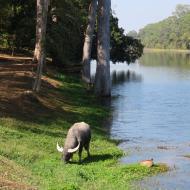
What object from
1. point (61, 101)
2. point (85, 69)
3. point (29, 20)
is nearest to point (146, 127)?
point (61, 101)

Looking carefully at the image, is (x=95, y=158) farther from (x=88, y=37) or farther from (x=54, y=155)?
(x=88, y=37)

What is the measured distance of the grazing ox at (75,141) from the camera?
18.4 metres

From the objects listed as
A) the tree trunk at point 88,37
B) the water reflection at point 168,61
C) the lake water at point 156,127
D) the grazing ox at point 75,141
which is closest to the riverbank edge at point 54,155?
the grazing ox at point 75,141

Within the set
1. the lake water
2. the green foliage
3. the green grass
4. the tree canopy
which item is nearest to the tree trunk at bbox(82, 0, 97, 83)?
the tree canopy

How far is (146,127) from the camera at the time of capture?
29.0 meters

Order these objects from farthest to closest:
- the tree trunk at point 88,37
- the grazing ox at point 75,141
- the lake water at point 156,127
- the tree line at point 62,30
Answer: the tree trunk at point 88,37
the tree line at point 62,30
the grazing ox at point 75,141
the lake water at point 156,127

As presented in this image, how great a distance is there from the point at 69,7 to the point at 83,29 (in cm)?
1086

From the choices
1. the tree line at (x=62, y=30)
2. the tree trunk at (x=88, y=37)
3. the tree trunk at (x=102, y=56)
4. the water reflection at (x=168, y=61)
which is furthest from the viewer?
the water reflection at (x=168, y=61)

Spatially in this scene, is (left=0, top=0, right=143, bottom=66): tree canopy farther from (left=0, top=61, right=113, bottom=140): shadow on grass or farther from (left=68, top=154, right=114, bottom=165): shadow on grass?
(left=68, top=154, right=114, bottom=165): shadow on grass

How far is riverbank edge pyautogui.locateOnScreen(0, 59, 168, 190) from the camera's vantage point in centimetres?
1487

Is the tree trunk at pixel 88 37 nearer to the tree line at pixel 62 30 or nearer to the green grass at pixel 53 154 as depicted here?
the tree line at pixel 62 30

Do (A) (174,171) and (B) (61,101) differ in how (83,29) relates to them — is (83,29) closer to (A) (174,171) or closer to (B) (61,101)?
(B) (61,101)

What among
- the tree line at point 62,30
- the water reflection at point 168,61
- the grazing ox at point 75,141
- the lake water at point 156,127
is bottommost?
the water reflection at point 168,61

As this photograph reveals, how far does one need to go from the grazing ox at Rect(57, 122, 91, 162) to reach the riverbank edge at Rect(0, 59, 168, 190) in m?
0.34
